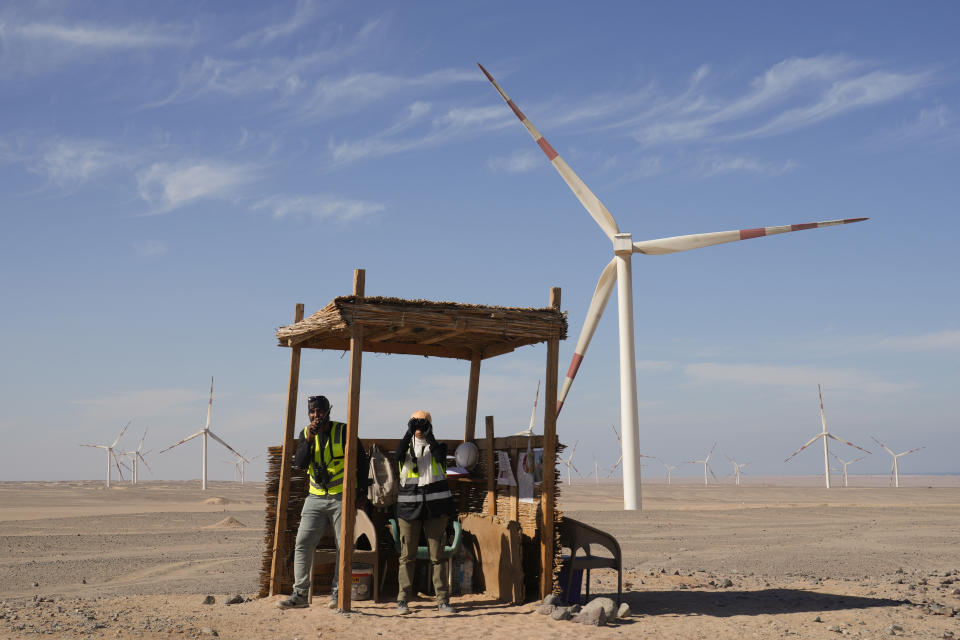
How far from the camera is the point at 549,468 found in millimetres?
11008

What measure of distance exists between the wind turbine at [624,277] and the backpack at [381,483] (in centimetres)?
1530

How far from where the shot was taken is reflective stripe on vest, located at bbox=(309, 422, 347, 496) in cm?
1059

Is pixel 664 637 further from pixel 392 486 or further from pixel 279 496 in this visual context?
pixel 279 496

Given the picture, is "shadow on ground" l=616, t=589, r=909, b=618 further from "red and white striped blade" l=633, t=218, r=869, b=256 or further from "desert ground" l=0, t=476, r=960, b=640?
"red and white striped blade" l=633, t=218, r=869, b=256

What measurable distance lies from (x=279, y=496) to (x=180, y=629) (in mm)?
2499

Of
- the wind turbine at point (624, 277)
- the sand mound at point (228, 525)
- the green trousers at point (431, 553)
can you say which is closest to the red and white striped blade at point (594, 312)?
the wind turbine at point (624, 277)

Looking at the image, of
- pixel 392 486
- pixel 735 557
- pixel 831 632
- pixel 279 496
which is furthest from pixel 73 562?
pixel 831 632

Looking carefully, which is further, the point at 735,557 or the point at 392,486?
the point at 735,557

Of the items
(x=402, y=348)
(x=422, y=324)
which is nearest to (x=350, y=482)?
(x=422, y=324)

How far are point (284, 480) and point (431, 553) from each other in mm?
2601

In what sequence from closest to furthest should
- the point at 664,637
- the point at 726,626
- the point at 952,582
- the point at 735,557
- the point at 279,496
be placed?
the point at 664,637 → the point at 726,626 → the point at 279,496 → the point at 952,582 → the point at 735,557

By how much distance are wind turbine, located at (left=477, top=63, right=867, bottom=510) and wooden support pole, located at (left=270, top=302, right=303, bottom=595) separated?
49.0 ft

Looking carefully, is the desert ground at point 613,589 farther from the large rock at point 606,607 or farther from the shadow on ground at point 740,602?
the large rock at point 606,607

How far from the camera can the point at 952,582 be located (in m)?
14.3
